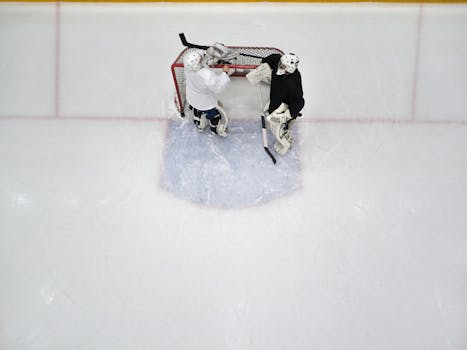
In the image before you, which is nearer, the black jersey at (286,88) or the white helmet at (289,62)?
the white helmet at (289,62)

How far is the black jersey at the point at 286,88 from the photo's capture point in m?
3.43

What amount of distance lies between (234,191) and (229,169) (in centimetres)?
16

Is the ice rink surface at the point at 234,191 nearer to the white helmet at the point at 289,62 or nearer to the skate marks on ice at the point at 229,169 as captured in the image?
the skate marks on ice at the point at 229,169

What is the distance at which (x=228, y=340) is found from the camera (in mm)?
3869

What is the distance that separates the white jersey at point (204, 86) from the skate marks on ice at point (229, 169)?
424 mm

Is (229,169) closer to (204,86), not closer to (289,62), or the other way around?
(204,86)

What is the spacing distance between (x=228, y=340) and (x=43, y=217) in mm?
1549

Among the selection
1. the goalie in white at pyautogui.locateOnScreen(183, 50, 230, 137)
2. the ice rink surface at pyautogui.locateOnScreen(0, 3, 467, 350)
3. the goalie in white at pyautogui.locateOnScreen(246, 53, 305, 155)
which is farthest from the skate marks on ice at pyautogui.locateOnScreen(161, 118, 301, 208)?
the goalie in white at pyautogui.locateOnScreen(246, 53, 305, 155)

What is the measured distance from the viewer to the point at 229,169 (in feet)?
13.1

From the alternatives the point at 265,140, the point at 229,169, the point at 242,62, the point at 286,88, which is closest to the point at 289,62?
the point at 286,88

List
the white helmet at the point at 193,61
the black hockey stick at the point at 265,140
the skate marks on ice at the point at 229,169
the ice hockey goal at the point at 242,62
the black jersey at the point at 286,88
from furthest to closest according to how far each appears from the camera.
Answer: the skate marks on ice at the point at 229,169, the black hockey stick at the point at 265,140, the ice hockey goal at the point at 242,62, the black jersey at the point at 286,88, the white helmet at the point at 193,61

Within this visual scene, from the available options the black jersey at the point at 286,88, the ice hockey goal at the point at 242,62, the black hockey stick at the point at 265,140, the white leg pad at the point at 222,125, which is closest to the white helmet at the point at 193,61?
the ice hockey goal at the point at 242,62

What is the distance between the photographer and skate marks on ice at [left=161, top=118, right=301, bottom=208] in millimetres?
3982

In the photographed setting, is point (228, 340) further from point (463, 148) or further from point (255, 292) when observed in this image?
point (463, 148)
